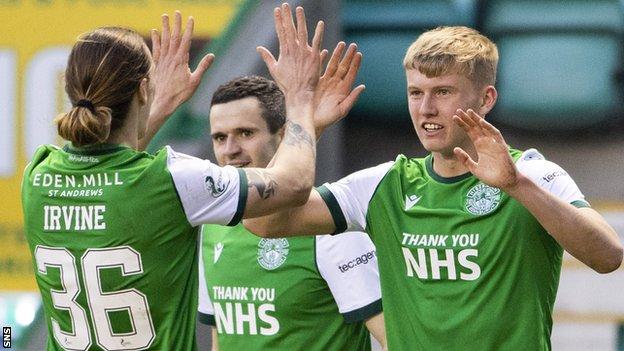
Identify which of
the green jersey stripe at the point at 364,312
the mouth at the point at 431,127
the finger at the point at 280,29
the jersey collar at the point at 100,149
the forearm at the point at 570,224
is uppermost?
the finger at the point at 280,29

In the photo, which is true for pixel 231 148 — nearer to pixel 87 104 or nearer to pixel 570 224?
pixel 87 104

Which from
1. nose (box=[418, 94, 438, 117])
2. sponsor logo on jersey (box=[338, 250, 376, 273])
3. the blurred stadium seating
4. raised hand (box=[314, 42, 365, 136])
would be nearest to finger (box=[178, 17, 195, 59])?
raised hand (box=[314, 42, 365, 136])

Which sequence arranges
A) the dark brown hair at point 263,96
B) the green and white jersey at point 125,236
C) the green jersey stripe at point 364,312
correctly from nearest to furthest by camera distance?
the green and white jersey at point 125,236 → the green jersey stripe at point 364,312 → the dark brown hair at point 263,96

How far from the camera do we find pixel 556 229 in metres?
3.57

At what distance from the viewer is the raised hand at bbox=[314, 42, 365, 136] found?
3961 millimetres

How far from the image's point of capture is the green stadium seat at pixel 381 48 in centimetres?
734

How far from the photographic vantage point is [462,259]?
3830mm

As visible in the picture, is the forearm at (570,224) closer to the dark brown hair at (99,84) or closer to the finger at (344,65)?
the finger at (344,65)

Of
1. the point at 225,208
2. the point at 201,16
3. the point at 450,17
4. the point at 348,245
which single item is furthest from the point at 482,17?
the point at 225,208

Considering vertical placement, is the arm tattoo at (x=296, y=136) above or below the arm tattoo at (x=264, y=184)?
above

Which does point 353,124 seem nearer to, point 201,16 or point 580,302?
point 201,16

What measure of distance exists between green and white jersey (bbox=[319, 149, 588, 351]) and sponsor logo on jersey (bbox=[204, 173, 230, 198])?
616 millimetres

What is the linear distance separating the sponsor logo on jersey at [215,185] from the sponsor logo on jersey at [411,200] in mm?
732

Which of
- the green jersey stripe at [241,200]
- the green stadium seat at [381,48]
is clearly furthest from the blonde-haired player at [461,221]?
the green stadium seat at [381,48]
